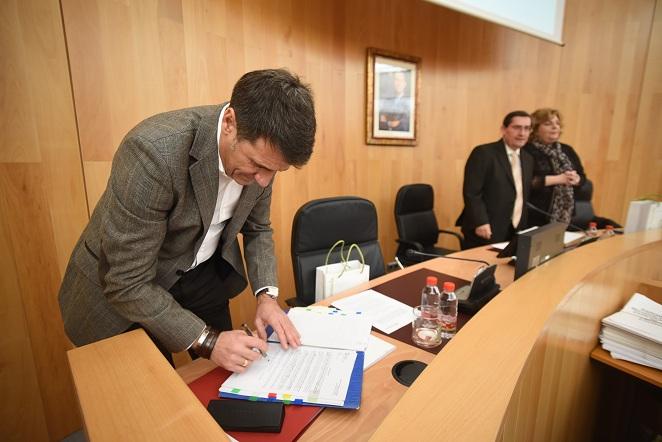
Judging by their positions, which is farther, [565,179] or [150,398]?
[565,179]

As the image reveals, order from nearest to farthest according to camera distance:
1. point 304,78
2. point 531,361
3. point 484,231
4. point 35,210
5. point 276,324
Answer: point 531,361 < point 276,324 < point 35,210 < point 304,78 < point 484,231

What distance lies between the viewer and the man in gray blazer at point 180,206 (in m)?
0.77

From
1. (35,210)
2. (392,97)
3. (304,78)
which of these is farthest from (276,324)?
(392,97)

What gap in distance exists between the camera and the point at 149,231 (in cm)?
80

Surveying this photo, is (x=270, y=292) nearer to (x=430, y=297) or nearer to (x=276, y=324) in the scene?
(x=276, y=324)

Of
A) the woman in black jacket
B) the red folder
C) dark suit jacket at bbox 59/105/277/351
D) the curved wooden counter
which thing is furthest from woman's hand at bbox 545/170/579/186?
the red folder

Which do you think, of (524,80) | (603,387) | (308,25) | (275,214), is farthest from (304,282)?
(524,80)

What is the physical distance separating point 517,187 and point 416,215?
787mm

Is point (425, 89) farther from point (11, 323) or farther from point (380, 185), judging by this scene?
point (11, 323)

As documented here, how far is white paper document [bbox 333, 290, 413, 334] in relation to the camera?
1.12 m

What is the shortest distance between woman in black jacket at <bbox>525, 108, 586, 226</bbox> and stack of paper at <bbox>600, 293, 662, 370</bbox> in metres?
1.63

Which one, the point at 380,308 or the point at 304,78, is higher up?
the point at 304,78

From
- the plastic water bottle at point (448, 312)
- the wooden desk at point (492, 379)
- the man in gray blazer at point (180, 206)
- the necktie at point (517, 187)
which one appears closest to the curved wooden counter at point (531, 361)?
the wooden desk at point (492, 379)

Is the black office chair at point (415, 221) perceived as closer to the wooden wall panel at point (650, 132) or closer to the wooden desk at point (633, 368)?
the wooden desk at point (633, 368)
